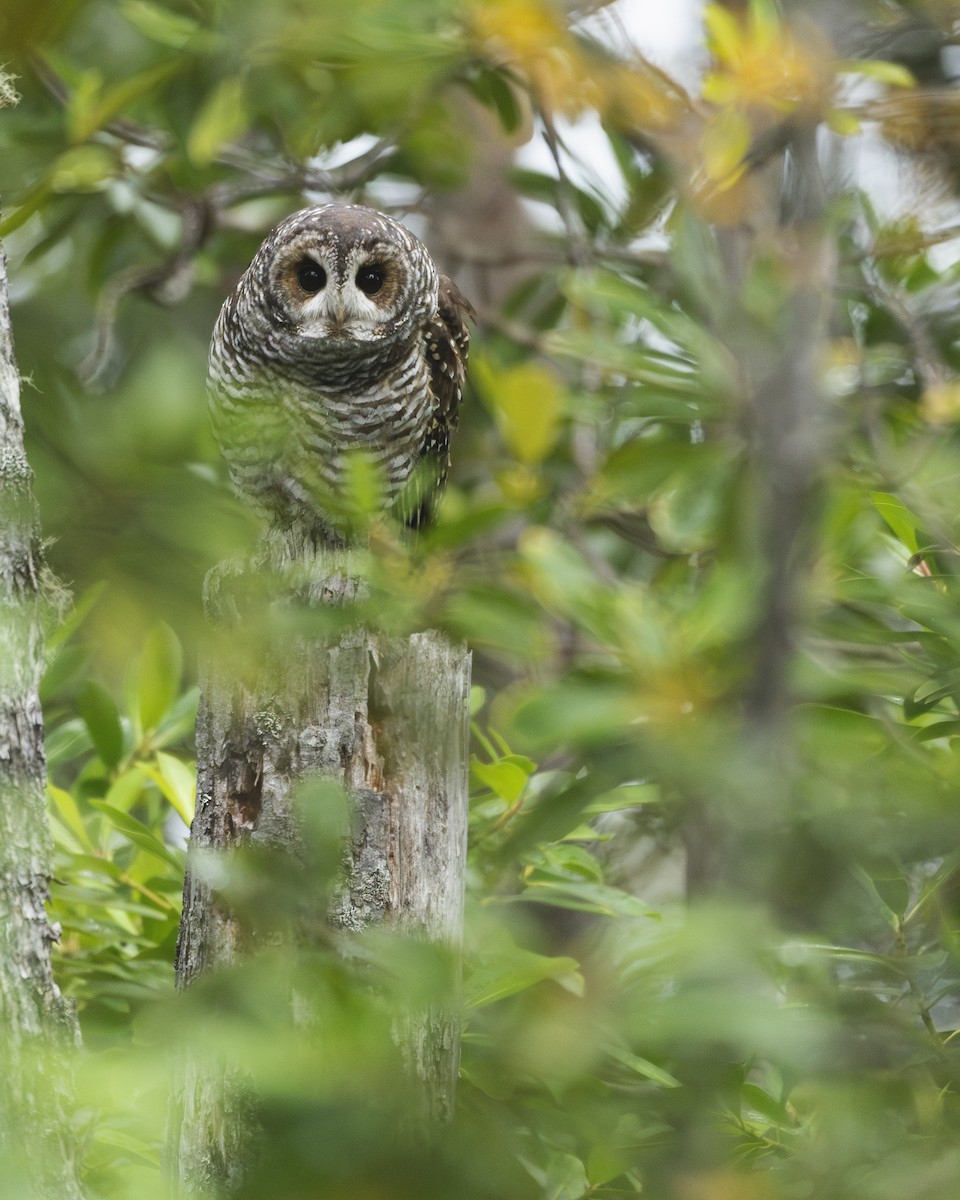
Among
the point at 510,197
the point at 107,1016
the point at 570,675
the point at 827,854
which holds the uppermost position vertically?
the point at 827,854

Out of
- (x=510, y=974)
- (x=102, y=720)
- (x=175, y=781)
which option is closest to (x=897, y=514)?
(x=510, y=974)

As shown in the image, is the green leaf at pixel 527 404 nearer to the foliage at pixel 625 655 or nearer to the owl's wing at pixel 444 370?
the foliage at pixel 625 655

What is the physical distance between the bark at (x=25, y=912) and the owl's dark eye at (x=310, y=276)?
1616 millimetres

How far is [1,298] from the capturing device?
1.56m

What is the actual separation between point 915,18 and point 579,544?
3.94 ft

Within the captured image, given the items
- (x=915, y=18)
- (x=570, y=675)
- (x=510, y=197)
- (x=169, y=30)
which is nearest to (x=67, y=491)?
(x=570, y=675)

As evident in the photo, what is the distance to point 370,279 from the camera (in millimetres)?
3182

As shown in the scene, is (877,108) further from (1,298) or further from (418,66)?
(1,298)

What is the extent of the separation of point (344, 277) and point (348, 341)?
153 mm

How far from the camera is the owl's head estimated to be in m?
3.06

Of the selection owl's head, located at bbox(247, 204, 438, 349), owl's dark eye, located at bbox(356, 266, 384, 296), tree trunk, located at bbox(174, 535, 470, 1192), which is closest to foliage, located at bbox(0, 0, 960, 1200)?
tree trunk, located at bbox(174, 535, 470, 1192)

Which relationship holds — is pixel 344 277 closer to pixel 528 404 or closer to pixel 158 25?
pixel 158 25

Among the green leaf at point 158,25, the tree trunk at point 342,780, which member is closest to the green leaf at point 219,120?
the green leaf at point 158,25

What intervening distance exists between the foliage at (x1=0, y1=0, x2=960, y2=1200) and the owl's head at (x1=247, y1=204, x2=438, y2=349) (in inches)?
11.5
